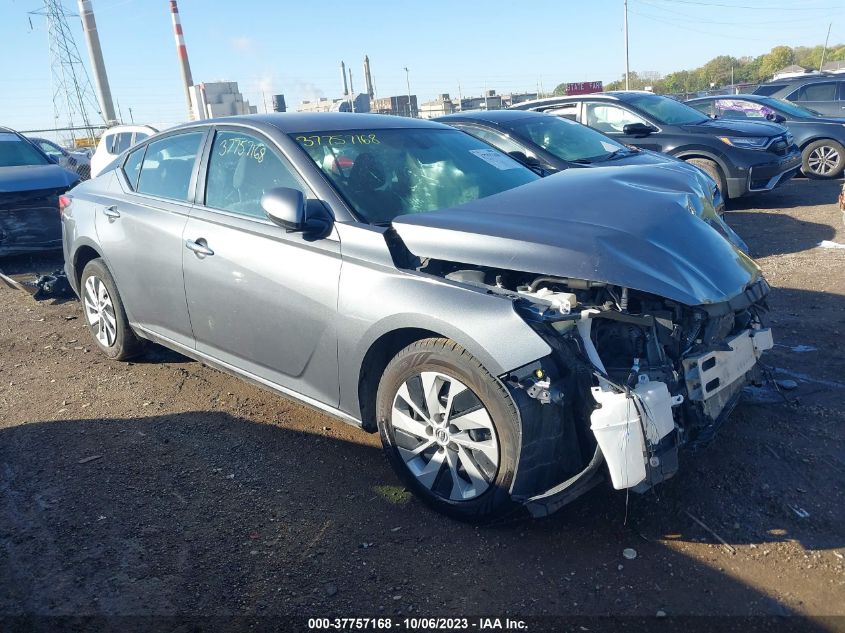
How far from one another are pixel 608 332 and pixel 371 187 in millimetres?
1460

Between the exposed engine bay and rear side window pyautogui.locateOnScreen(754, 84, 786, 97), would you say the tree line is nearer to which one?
rear side window pyautogui.locateOnScreen(754, 84, 786, 97)

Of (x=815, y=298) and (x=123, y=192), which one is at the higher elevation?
(x=123, y=192)

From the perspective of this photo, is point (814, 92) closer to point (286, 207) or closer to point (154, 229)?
point (154, 229)

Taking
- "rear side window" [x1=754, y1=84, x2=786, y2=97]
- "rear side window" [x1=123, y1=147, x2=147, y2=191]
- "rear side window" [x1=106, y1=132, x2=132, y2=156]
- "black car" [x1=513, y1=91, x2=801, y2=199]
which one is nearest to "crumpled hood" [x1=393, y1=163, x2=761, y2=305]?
"rear side window" [x1=123, y1=147, x2=147, y2=191]

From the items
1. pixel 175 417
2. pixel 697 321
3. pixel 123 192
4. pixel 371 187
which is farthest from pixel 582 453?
pixel 123 192

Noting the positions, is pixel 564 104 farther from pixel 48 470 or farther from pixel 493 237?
pixel 48 470

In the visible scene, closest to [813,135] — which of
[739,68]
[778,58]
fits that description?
[739,68]

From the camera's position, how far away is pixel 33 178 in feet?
28.1

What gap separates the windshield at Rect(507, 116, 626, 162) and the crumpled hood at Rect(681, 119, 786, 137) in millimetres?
2574

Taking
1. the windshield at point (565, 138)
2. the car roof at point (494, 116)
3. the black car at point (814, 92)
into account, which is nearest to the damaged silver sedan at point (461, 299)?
the windshield at point (565, 138)

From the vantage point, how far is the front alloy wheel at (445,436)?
2928 millimetres

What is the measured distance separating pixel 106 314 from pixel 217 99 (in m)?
18.0

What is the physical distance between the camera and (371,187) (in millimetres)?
3670

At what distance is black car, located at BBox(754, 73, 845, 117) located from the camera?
48.3 feet
